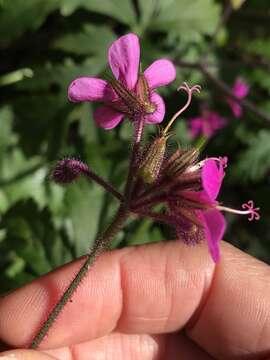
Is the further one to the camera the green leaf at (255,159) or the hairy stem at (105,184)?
the green leaf at (255,159)

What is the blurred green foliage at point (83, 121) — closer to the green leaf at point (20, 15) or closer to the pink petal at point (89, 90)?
the green leaf at point (20, 15)

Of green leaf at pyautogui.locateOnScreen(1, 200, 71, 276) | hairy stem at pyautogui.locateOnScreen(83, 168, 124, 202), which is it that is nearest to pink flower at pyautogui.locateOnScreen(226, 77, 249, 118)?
green leaf at pyautogui.locateOnScreen(1, 200, 71, 276)

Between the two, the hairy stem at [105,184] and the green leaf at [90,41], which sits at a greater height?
the green leaf at [90,41]

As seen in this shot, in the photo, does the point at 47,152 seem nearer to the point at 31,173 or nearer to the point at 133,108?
the point at 31,173

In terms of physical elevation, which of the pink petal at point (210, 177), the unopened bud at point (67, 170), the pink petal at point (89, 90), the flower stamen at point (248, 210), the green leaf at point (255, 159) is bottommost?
the green leaf at point (255, 159)

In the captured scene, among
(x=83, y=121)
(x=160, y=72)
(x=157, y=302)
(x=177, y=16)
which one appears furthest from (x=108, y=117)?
(x=177, y=16)

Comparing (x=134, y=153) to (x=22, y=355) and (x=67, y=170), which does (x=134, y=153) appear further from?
(x=22, y=355)

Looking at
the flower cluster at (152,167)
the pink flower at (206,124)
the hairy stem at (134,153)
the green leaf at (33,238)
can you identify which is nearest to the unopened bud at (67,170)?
the flower cluster at (152,167)
